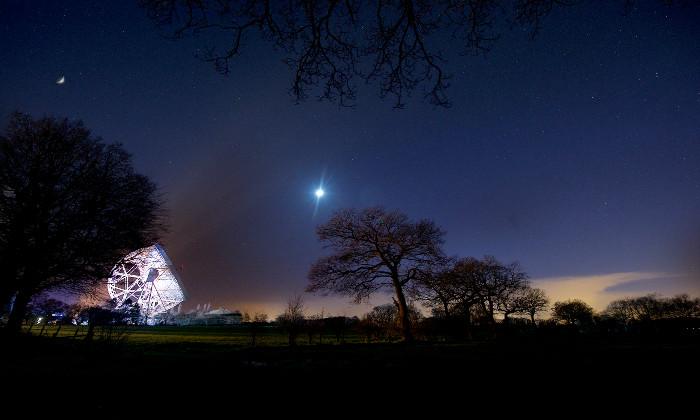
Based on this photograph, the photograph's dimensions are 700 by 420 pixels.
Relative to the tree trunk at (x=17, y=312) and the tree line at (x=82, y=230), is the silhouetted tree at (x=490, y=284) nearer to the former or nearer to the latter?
the tree line at (x=82, y=230)

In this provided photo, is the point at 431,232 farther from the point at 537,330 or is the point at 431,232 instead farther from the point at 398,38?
the point at 537,330

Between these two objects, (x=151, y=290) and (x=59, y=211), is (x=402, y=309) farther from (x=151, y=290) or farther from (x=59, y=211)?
(x=151, y=290)

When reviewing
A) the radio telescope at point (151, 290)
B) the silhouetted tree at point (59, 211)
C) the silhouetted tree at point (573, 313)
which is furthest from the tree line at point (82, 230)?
the silhouetted tree at point (573, 313)

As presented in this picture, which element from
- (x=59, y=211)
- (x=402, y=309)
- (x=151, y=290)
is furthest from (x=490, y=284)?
(x=151, y=290)

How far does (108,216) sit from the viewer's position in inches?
587

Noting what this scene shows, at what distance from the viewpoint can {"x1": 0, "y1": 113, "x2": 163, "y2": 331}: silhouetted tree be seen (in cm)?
1278

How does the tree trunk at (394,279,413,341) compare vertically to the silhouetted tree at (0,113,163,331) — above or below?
below

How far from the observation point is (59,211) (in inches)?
537

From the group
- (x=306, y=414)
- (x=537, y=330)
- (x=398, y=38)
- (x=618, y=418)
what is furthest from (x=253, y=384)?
(x=537, y=330)

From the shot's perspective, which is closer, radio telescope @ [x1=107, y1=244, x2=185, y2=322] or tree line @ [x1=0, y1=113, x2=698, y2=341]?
tree line @ [x1=0, y1=113, x2=698, y2=341]

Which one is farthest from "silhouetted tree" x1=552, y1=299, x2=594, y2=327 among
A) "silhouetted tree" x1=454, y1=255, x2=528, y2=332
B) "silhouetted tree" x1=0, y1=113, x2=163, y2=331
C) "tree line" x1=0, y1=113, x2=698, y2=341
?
"silhouetted tree" x1=0, y1=113, x2=163, y2=331

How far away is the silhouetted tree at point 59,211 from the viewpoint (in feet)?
41.9

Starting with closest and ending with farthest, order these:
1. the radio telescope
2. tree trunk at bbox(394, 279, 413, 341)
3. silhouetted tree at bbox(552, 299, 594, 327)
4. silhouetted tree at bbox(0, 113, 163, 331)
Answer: silhouetted tree at bbox(0, 113, 163, 331) < tree trunk at bbox(394, 279, 413, 341) < the radio telescope < silhouetted tree at bbox(552, 299, 594, 327)

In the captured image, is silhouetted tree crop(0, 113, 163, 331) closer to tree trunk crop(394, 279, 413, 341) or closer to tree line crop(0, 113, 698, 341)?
tree line crop(0, 113, 698, 341)
